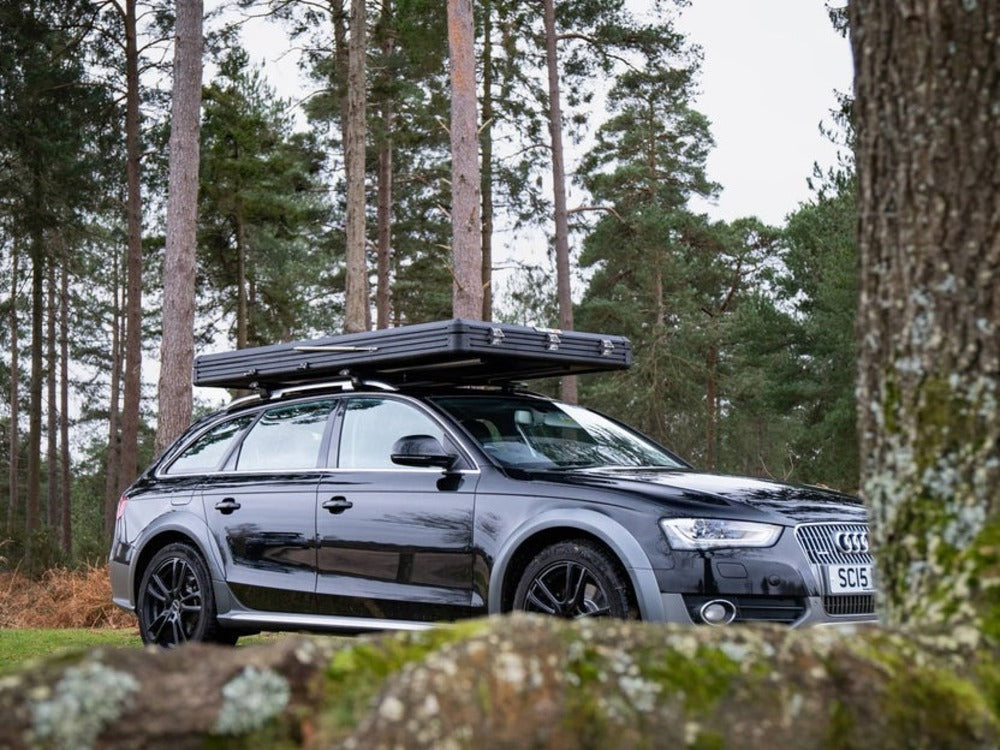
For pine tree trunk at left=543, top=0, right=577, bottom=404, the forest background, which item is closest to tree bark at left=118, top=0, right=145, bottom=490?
the forest background

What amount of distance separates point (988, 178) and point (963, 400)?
515mm

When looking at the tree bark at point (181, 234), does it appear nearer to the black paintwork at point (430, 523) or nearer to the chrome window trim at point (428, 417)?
the black paintwork at point (430, 523)

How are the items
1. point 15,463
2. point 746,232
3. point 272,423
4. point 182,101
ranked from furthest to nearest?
point 15,463, point 746,232, point 182,101, point 272,423

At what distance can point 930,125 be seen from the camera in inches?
118

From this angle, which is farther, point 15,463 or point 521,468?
point 15,463

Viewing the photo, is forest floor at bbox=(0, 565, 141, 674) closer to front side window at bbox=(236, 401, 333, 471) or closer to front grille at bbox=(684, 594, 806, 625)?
front side window at bbox=(236, 401, 333, 471)

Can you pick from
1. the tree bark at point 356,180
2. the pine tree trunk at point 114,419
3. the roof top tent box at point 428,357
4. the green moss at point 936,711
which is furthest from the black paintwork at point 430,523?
the pine tree trunk at point 114,419

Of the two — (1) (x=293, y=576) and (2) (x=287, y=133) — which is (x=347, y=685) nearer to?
(1) (x=293, y=576)

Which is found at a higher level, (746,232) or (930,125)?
(746,232)

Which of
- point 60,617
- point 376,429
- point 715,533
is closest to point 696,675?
point 715,533

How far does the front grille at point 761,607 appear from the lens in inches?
235

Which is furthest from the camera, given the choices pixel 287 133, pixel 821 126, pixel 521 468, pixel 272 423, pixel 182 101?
pixel 287 133

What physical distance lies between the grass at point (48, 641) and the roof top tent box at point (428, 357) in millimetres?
2489

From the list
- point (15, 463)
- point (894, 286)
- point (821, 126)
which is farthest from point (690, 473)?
point (15, 463)
